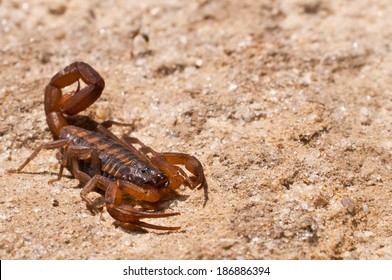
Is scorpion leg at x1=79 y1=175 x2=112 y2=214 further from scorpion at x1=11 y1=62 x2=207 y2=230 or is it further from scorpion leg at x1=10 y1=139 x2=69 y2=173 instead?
scorpion leg at x1=10 y1=139 x2=69 y2=173

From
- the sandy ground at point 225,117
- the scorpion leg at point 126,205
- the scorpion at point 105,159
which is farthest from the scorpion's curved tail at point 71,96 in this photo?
the scorpion leg at point 126,205

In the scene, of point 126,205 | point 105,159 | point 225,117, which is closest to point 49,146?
point 105,159

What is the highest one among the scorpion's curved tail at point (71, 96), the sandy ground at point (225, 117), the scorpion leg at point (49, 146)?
the scorpion's curved tail at point (71, 96)

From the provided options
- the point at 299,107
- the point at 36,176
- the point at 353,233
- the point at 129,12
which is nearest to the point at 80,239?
the point at 36,176

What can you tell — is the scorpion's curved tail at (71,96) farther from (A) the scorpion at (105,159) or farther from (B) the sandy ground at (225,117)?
(B) the sandy ground at (225,117)

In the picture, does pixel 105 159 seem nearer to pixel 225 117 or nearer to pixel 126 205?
pixel 126 205

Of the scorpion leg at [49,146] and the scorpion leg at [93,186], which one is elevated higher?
the scorpion leg at [49,146]
